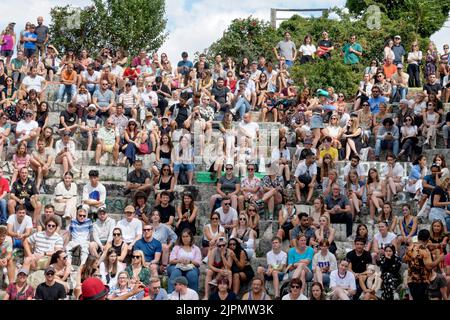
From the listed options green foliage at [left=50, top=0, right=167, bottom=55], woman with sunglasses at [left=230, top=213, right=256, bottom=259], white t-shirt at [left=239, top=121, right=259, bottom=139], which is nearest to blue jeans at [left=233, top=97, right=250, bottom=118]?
white t-shirt at [left=239, top=121, right=259, bottom=139]

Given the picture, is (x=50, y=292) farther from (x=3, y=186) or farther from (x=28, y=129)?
(x=28, y=129)

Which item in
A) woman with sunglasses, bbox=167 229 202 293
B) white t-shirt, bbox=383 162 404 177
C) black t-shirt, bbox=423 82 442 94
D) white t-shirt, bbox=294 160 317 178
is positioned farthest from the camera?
black t-shirt, bbox=423 82 442 94

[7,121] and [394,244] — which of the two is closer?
[394,244]

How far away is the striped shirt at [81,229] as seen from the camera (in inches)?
784

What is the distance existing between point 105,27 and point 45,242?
840 inches

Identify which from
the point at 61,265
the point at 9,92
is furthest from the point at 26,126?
the point at 61,265

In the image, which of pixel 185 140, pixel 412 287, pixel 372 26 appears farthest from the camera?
pixel 372 26

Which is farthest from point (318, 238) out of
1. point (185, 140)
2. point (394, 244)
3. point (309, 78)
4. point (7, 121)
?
point (309, 78)

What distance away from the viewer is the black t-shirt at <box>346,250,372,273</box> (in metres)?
18.7

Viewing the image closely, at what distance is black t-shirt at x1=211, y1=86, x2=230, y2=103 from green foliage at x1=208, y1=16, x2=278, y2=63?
9.81m

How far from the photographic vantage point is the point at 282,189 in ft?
Answer: 69.9

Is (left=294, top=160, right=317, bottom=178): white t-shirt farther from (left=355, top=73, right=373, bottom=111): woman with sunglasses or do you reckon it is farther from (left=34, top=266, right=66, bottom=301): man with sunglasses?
(left=34, top=266, right=66, bottom=301): man with sunglasses

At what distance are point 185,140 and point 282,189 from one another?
2.57 metres
